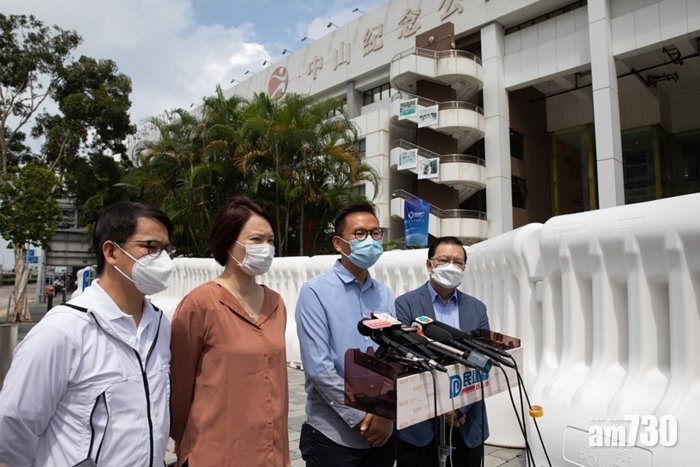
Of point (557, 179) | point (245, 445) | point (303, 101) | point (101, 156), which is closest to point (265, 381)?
point (245, 445)

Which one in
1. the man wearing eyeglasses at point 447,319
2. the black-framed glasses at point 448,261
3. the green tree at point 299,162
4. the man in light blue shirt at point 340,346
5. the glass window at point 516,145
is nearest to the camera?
the man in light blue shirt at point 340,346

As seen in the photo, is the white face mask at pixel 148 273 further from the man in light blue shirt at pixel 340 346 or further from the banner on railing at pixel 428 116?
the banner on railing at pixel 428 116

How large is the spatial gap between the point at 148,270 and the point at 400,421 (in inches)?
41.3

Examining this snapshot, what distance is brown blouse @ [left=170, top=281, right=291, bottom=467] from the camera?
6.24ft

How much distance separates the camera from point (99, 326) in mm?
1674

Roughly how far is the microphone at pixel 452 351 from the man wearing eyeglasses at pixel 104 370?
0.94 meters

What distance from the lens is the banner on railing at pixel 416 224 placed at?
1560 centimetres

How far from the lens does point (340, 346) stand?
2.26 metres

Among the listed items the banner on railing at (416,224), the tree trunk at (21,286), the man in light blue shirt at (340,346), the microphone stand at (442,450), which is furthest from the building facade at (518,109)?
the microphone stand at (442,450)

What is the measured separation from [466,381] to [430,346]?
17 centimetres

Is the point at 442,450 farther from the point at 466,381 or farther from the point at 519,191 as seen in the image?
the point at 519,191

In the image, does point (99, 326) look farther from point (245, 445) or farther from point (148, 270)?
point (245, 445)

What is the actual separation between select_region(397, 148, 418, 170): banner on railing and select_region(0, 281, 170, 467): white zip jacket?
21.3 meters

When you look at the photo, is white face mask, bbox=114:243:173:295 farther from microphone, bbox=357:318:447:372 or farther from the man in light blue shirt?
microphone, bbox=357:318:447:372
